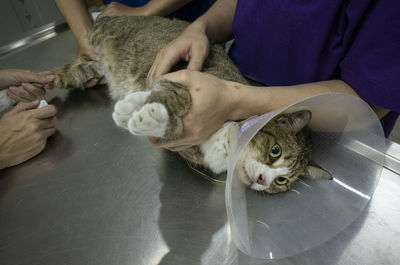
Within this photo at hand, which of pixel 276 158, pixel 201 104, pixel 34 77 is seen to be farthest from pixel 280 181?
pixel 34 77

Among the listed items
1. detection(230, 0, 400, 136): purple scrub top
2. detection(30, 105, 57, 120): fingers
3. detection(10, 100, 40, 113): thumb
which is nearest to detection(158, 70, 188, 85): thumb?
detection(230, 0, 400, 136): purple scrub top

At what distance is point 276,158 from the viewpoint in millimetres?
1188

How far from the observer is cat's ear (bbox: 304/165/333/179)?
1.00 metres

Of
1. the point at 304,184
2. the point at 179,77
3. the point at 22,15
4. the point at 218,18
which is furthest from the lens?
the point at 22,15

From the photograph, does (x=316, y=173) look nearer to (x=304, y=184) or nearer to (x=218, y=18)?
(x=304, y=184)

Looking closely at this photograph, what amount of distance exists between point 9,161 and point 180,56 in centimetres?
104

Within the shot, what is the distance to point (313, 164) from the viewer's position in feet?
3.71

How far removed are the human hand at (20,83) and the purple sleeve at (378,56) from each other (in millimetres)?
1838

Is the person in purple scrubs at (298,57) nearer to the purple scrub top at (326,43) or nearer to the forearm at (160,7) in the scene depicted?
the purple scrub top at (326,43)

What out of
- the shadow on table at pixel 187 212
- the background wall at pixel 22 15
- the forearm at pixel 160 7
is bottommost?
the shadow on table at pixel 187 212

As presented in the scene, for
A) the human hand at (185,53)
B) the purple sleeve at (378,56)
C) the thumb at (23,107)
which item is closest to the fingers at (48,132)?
the thumb at (23,107)

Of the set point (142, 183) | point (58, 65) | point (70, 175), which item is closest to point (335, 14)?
point (142, 183)

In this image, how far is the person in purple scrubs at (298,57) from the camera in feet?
2.95

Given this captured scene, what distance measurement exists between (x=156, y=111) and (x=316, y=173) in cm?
74
